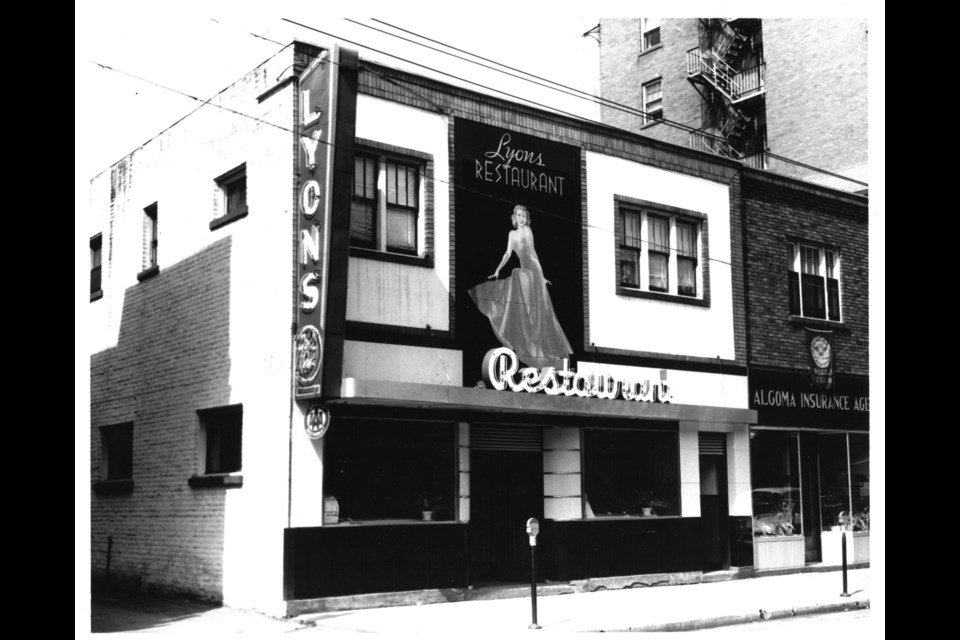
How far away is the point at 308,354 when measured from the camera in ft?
53.6

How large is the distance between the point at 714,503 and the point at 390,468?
844cm

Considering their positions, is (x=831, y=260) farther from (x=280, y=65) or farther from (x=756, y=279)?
(x=280, y=65)

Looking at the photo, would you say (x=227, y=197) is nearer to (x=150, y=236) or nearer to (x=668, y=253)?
(x=150, y=236)

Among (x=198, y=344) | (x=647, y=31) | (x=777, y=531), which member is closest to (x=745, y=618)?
(x=777, y=531)

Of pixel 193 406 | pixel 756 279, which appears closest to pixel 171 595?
pixel 193 406

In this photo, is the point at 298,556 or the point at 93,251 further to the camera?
the point at 93,251

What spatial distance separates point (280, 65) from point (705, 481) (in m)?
12.4

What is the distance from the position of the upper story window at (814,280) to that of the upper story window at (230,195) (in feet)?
42.5

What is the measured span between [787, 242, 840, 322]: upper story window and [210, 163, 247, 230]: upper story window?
12.9m

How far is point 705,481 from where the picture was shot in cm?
2323

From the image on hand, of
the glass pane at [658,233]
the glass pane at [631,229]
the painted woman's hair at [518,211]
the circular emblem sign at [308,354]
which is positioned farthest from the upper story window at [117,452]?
the glass pane at [658,233]

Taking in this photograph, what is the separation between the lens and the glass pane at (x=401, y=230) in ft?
60.0

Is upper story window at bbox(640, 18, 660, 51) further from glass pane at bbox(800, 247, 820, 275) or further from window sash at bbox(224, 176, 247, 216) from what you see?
window sash at bbox(224, 176, 247, 216)

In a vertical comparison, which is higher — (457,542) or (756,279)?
(756,279)
